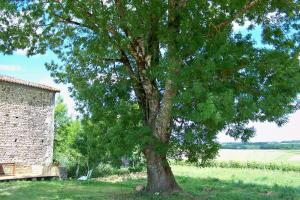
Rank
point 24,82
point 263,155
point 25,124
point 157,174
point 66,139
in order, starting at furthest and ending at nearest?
point 263,155 → point 66,139 → point 24,82 → point 25,124 → point 157,174

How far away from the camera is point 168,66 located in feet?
35.8

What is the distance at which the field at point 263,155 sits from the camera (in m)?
45.0

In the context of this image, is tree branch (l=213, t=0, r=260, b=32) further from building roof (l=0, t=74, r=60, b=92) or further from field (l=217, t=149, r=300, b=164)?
field (l=217, t=149, r=300, b=164)

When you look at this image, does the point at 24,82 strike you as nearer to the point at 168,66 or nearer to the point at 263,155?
the point at 168,66

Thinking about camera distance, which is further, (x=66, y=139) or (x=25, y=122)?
(x=66, y=139)

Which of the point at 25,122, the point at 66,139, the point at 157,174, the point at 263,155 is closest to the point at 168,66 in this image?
the point at 157,174

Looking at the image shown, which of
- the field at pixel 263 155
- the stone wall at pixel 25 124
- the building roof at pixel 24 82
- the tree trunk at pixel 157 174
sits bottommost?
the tree trunk at pixel 157 174

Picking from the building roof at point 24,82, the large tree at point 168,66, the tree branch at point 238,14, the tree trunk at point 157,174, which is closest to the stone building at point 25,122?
the building roof at point 24,82

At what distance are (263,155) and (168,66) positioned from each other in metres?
41.0

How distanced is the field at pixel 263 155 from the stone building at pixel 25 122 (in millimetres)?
19838

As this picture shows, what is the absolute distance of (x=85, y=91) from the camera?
47.1 ft

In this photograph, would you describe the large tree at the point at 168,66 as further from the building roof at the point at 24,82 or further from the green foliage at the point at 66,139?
→ the green foliage at the point at 66,139

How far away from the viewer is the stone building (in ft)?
92.3

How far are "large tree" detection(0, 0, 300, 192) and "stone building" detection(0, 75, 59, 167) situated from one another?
13017 mm
